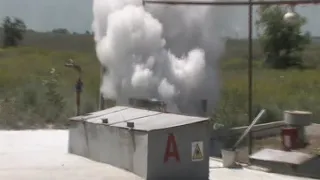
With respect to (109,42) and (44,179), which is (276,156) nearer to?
(44,179)

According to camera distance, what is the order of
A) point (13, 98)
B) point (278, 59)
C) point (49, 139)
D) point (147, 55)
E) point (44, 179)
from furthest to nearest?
1. point (278, 59)
2. point (13, 98)
3. point (147, 55)
4. point (49, 139)
5. point (44, 179)

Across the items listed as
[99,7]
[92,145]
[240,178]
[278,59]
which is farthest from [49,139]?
[278,59]

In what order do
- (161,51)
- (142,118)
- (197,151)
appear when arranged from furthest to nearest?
(161,51) → (142,118) → (197,151)

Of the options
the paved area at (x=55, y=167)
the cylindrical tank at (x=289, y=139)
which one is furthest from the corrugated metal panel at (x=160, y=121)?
the cylindrical tank at (x=289, y=139)

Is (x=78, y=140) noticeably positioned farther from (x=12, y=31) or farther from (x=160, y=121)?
(x=12, y=31)

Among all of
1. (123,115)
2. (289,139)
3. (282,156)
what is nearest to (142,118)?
(123,115)

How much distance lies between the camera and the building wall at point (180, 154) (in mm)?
13641

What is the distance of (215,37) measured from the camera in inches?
951

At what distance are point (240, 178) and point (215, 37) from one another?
10165 millimetres

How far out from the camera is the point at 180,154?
45.7 ft

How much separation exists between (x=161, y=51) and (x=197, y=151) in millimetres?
9191

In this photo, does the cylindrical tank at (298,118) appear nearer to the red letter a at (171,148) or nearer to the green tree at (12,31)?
the red letter a at (171,148)

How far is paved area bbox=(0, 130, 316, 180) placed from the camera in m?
14.1

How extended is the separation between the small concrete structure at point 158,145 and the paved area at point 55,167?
29cm
